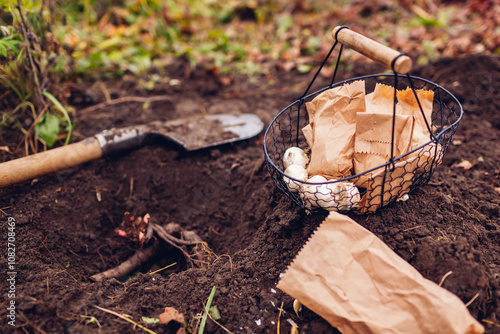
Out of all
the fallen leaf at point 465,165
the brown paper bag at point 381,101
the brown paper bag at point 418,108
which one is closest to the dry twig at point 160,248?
the brown paper bag at point 381,101

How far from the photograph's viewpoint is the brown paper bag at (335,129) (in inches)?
62.1

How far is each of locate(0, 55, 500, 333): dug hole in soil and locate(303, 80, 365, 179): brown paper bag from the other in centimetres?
24

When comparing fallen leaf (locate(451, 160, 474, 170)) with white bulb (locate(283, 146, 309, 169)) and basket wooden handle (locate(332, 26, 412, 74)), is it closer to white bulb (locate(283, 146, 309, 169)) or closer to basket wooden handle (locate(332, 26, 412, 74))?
white bulb (locate(283, 146, 309, 169))

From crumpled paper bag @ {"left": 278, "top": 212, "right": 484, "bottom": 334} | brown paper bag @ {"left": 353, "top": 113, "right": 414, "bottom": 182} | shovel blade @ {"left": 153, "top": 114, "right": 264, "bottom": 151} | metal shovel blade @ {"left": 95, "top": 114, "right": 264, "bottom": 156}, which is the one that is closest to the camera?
crumpled paper bag @ {"left": 278, "top": 212, "right": 484, "bottom": 334}

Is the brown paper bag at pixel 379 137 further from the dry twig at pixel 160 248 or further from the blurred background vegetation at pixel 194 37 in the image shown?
the blurred background vegetation at pixel 194 37

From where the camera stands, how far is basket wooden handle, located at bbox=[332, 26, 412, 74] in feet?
3.89

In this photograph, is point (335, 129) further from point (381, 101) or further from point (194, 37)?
point (194, 37)

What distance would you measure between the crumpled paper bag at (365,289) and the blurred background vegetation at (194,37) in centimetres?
191

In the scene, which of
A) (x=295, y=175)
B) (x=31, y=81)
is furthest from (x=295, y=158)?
(x=31, y=81)

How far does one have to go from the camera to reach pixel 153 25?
14.9 ft

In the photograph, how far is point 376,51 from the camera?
1280 millimetres

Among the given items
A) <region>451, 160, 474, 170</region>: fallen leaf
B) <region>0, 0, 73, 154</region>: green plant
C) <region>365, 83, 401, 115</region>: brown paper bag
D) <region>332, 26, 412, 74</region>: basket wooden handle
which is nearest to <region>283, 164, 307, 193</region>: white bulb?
<region>365, 83, 401, 115</region>: brown paper bag

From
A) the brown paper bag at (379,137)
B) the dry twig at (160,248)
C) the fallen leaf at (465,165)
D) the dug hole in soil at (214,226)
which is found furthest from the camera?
the fallen leaf at (465,165)

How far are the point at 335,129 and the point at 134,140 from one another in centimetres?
148
